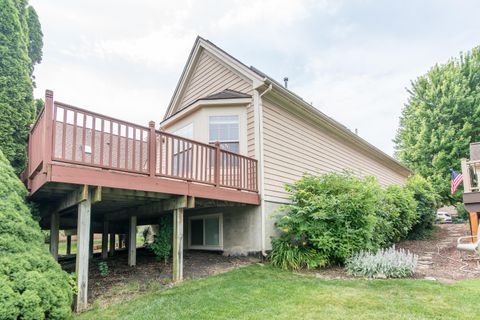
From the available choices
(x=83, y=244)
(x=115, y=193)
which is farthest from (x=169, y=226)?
(x=83, y=244)

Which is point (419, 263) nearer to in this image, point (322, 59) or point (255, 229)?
point (255, 229)

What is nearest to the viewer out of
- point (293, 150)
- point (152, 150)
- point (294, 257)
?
point (152, 150)

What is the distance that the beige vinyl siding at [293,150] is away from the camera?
9.02 m

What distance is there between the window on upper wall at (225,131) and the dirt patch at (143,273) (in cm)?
305

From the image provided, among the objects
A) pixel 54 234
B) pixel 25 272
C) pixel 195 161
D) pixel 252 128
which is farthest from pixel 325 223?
pixel 54 234

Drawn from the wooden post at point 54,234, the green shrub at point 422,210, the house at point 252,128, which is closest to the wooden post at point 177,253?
the house at point 252,128

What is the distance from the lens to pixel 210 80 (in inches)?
425

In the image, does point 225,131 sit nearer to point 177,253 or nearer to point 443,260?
point 177,253

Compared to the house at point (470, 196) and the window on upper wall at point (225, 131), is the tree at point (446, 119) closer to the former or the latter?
the house at point (470, 196)

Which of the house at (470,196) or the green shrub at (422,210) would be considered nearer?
the house at (470,196)

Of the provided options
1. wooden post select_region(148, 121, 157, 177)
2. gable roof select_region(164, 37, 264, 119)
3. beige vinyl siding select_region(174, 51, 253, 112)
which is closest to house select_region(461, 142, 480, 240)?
gable roof select_region(164, 37, 264, 119)

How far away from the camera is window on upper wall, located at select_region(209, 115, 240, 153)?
30.3 ft

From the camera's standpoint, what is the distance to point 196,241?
33.3 feet

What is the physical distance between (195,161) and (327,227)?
11.4 feet
